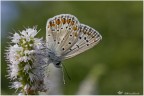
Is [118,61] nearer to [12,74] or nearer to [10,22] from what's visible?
[10,22]

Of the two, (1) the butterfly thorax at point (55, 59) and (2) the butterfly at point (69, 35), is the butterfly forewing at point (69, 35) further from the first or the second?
(1) the butterfly thorax at point (55, 59)

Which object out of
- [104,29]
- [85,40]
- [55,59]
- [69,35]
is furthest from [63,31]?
[104,29]

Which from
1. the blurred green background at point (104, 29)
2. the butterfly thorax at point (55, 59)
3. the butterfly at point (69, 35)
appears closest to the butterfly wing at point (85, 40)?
the butterfly at point (69, 35)

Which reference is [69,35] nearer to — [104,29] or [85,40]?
[85,40]

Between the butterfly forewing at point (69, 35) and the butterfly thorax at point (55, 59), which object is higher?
the butterfly forewing at point (69, 35)

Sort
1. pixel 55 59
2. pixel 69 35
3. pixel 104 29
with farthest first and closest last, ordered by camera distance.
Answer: pixel 104 29 < pixel 69 35 < pixel 55 59

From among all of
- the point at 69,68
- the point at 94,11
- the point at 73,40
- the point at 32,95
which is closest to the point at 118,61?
the point at 69,68
